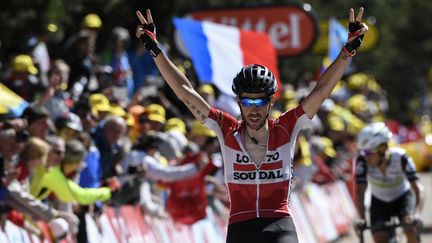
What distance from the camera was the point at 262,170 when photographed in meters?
8.49

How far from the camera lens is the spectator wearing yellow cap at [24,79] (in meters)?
13.6

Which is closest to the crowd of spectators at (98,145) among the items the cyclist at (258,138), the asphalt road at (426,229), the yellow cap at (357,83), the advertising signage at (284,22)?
the asphalt road at (426,229)

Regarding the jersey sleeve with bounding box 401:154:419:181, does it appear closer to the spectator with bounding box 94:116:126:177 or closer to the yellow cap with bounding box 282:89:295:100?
the spectator with bounding box 94:116:126:177

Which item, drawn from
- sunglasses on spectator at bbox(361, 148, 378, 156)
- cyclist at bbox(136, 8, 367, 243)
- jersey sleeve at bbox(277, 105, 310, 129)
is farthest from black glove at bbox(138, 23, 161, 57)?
sunglasses on spectator at bbox(361, 148, 378, 156)

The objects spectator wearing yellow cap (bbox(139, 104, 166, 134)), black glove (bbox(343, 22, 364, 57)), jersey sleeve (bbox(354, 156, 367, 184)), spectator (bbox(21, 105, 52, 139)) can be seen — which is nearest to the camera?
black glove (bbox(343, 22, 364, 57))

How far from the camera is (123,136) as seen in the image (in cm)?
1313

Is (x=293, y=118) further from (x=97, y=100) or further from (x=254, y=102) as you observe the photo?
(x=97, y=100)

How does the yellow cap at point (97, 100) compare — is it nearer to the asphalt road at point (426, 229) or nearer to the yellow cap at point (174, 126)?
the yellow cap at point (174, 126)

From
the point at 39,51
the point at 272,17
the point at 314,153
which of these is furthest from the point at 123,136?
the point at 272,17

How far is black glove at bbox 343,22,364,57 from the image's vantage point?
848cm

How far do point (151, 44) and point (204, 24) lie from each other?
788 cm

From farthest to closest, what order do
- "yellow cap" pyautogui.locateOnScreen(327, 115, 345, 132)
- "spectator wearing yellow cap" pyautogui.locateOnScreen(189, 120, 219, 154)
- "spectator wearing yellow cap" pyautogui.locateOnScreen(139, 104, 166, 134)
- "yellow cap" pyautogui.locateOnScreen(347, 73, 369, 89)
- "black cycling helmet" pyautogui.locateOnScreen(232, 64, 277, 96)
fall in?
"yellow cap" pyautogui.locateOnScreen(347, 73, 369, 89), "yellow cap" pyautogui.locateOnScreen(327, 115, 345, 132), "spectator wearing yellow cap" pyautogui.locateOnScreen(189, 120, 219, 154), "spectator wearing yellow cap" pyautogui.locateOnScreen(139, 104, 166, 134), "black cycling helmet" pyautogui.locateOnScreen(232, 64, 277, 96)

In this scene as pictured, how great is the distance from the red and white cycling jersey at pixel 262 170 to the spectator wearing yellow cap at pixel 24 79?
17.9 ft

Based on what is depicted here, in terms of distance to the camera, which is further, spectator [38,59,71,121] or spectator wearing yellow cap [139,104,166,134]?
spectator wearing yellow cap [139,104,166,134]
